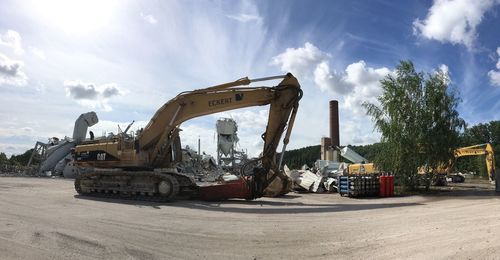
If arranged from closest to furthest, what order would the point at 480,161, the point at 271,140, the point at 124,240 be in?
1. the point at 124,240
2. the point at 271,140
3. the point at 480,161

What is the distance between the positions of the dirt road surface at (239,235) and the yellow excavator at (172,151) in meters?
3.44

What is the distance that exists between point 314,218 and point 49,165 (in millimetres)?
42960

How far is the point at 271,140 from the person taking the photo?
55.7 ft

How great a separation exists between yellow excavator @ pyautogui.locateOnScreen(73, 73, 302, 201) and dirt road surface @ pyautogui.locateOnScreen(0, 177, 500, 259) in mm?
3444

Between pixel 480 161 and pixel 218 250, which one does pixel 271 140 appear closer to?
pixel 218 250

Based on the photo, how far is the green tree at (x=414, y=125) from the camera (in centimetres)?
2455

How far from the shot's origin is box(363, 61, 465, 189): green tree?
24.5 m

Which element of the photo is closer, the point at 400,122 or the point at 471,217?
the point at 471,217

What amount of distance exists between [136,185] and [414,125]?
16204 mm

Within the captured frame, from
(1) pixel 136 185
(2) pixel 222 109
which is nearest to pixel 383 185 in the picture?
(2) pixel 222 109

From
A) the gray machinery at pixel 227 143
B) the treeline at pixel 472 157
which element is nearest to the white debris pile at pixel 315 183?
the gray machinery at pixel 227 143

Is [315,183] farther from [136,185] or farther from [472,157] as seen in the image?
[472,157]

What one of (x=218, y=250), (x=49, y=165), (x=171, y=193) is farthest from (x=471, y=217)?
(x=49, y=165)

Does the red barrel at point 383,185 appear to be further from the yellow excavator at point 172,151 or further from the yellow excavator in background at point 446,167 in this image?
the yellow excavator at point 172,151
